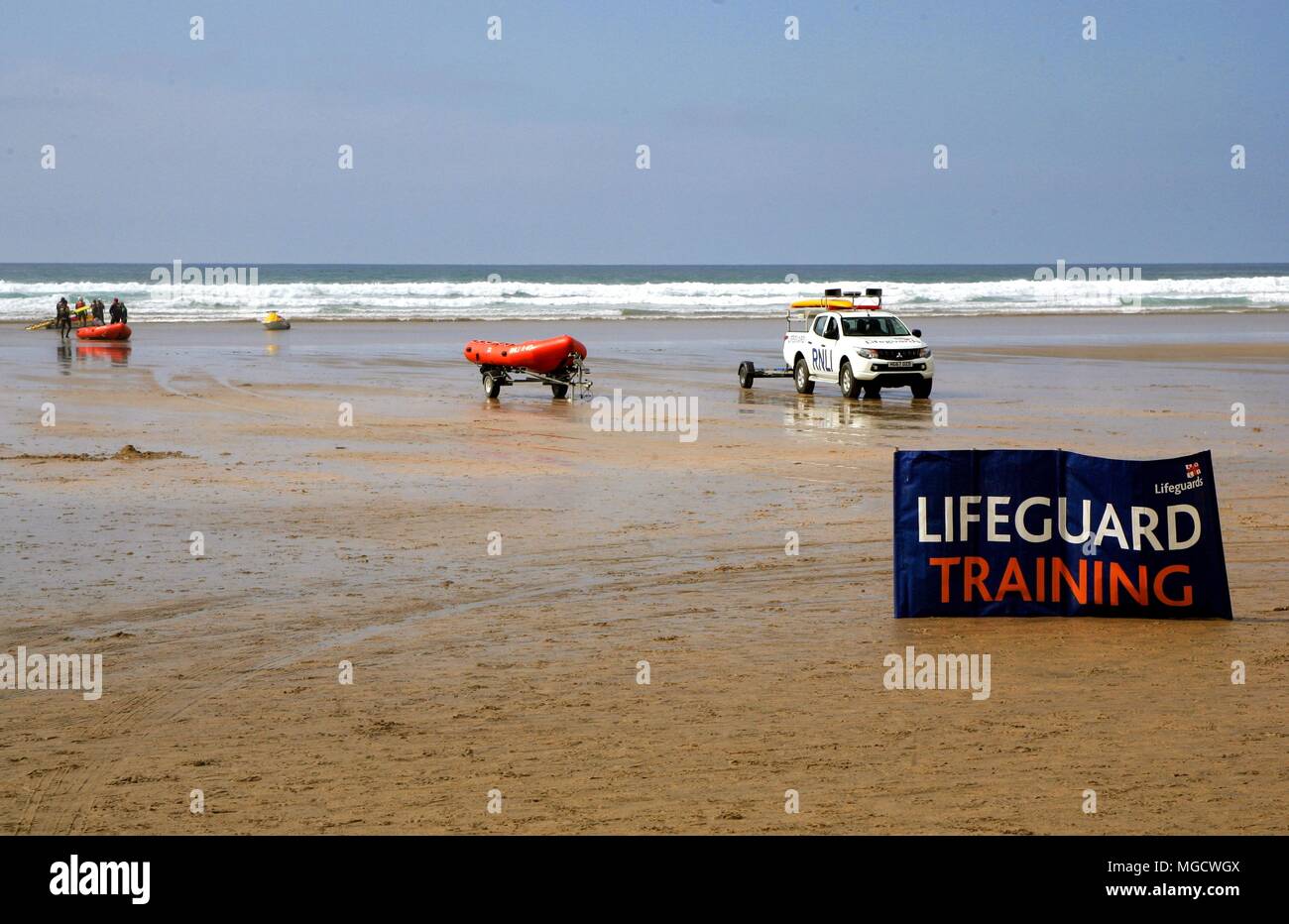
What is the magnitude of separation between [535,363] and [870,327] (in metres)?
6.81

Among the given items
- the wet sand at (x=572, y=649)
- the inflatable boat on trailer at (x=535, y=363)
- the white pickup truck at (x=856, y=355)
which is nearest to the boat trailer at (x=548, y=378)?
the inflatable boat on trailer at (x=535, y=363)

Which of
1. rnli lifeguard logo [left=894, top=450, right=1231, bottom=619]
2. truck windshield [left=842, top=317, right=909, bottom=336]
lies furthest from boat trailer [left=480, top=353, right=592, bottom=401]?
rnli lifeguard logo [left=894, top=450, right=1231, bottom=619]

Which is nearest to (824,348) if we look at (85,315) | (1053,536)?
(1053,536)

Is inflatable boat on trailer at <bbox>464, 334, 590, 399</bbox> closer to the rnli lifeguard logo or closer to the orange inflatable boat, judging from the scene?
the orange inflatable boat

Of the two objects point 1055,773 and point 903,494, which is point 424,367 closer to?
point 903,494

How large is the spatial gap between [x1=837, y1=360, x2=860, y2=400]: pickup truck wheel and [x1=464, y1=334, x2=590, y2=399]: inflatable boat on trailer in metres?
4.82

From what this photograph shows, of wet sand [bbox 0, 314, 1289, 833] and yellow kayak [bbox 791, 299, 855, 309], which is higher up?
yellow kayak [bbox 791, 299, 855, 309]

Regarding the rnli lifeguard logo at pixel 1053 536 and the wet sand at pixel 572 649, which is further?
the rnli lifeguard logo at pixel 1053 536

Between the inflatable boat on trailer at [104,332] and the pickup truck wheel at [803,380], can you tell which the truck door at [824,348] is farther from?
the inflatable boat on trailer at [104,332]

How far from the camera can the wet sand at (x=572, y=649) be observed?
21.4 ft

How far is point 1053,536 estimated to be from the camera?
978cm

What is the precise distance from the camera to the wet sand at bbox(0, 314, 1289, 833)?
257 inches

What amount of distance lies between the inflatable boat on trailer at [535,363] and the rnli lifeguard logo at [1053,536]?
55.6 feet

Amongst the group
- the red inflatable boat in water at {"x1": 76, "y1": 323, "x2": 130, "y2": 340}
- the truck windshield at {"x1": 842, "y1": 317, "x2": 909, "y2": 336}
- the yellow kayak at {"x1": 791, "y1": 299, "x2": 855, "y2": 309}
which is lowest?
the truck windshield at {"x1": 842, "y1": 317, "x2": 909, "y2": 336}
